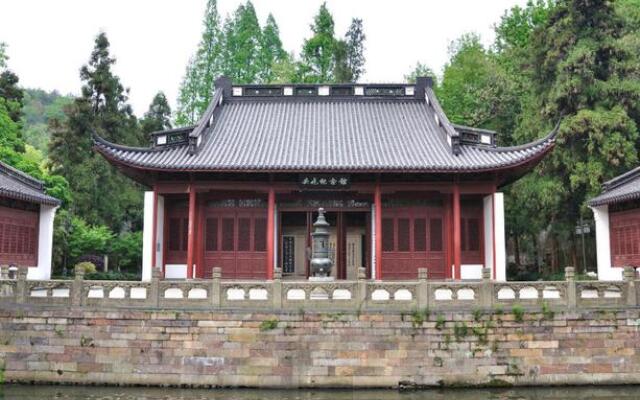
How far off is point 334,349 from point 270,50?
38140mm

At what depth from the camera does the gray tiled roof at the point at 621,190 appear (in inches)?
704

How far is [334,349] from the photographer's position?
13.6 meters

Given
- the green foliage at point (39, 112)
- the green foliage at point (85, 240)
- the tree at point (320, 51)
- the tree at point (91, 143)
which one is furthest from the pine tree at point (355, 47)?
the green foliage at point (39, 112)

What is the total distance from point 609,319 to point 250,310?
8628 millimetres

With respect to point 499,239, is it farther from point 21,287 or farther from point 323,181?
point 21,287

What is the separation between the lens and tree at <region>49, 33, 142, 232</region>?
99.9 ft

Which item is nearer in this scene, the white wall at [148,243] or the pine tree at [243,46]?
the white wall at [148,243]

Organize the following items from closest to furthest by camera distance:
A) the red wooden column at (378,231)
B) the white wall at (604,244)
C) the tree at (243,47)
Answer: the red wooden column at (378,231) < the white wall at (604,244) < the tree at (243,47)

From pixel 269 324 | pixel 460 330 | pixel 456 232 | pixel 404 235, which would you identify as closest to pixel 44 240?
pixel 269 324

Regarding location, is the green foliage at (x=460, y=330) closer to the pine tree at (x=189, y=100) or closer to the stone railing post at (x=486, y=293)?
the stone railing post at (x=486, y=293)

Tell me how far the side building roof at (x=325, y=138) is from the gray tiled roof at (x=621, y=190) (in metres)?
2.82

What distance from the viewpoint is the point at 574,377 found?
13.6 meters

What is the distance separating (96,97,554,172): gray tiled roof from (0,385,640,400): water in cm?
725

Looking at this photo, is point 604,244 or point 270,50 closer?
point 604,244
